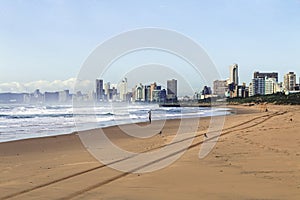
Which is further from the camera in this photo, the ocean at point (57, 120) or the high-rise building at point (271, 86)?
the high-rise building at point (271, 86)

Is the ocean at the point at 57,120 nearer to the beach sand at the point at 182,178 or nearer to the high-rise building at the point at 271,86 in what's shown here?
the beach sand at the point at 182,178

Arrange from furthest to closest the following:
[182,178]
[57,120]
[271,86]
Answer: [271,86] → [57,120] → [182,178]

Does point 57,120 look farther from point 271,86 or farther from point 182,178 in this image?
point 271,86

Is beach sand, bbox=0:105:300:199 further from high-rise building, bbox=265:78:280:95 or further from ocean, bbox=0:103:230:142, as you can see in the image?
high-rise building, bbox=265:78:280:95

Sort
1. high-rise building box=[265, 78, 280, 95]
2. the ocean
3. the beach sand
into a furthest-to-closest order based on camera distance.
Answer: high-rise building box=[265, 78, 280, 95], the ocean, the beach sand

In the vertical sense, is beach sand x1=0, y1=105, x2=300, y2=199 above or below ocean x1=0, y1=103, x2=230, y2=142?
above

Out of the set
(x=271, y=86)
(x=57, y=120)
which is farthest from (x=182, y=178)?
(x=271, y=86)

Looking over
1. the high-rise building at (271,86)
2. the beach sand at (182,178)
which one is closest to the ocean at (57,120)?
the beach sand at (182,178)

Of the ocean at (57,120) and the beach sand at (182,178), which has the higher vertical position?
the beach sand at (182,178)

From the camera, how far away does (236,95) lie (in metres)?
170

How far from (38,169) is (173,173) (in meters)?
4.06

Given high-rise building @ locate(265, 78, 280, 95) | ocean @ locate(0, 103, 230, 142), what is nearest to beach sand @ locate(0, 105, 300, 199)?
ocean @ locate(0, 103, 230, 142)

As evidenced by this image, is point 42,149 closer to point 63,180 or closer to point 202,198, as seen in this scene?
point 63,180

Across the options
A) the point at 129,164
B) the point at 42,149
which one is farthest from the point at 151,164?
the point at 42,149
